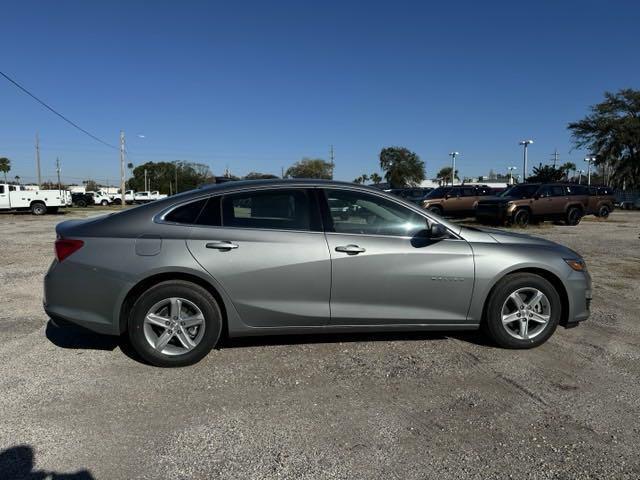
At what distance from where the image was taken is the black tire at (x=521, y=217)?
17.9 metres

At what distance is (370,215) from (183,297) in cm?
174

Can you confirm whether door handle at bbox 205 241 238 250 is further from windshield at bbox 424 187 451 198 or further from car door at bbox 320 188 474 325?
windshield at bbox 424 187 451 198

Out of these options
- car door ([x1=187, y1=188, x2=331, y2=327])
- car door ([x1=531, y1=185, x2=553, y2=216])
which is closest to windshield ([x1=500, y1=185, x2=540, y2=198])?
car door ([x1=531, y1=185, x2=553, y2=216])

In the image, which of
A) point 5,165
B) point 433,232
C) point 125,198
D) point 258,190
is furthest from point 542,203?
point 5,165

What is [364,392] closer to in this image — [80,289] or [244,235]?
[244,235]

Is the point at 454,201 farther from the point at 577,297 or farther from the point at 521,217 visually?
the point at 577,297

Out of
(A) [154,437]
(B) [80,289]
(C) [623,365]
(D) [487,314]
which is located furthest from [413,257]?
(B) [80,289]

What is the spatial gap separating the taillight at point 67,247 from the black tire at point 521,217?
16655 mm

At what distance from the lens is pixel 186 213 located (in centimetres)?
411

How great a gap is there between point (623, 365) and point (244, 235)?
135 inches

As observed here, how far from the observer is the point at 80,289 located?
12.8ft

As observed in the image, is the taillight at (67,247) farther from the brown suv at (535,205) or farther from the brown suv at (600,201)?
the brown suv at (600,201)

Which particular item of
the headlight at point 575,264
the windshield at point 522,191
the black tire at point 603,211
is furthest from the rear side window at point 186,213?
the black tire at point 603,211

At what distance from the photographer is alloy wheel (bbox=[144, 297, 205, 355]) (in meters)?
3.94
